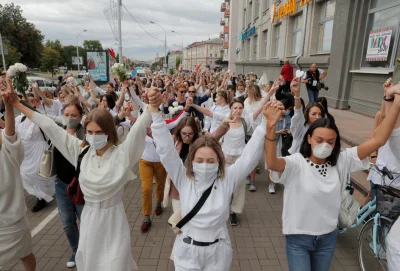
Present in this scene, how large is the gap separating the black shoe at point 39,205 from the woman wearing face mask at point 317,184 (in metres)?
4.25

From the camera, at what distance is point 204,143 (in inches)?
83.7

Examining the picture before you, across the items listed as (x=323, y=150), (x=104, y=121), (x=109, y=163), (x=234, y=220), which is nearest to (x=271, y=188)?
(x=234, y=220)

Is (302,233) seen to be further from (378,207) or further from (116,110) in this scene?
(116,110)

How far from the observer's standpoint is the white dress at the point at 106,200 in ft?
7.47

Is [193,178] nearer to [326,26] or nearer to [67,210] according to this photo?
[67,210]

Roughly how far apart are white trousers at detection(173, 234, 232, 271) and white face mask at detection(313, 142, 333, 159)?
976 mm

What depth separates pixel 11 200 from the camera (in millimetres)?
2588

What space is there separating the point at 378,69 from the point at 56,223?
9788mm

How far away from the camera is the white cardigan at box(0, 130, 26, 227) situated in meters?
2.47

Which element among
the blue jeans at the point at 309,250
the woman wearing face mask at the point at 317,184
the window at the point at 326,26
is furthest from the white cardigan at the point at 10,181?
the window at the point at 326,26

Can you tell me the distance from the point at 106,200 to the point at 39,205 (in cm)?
314

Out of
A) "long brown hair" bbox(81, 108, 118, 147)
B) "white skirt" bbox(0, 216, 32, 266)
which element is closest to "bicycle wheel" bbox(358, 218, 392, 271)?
"long brown hair" bbox(81, 108, 118, 147)

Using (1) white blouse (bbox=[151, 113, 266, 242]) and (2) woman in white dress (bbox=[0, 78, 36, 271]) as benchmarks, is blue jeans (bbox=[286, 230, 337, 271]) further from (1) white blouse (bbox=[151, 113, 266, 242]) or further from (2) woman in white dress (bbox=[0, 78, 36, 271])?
(2) woman in white dress (bbox=[0, 78, 36, 271])

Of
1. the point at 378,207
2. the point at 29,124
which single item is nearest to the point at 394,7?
the point at 378,207
